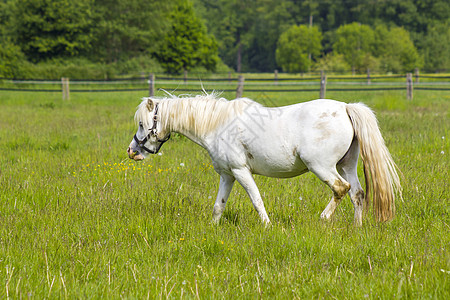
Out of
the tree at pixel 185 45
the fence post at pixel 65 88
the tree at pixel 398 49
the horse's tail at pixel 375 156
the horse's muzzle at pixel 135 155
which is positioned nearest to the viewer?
the horse's tail at pixel 375 156

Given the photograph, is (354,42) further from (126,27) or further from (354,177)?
(354,177)

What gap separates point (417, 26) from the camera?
7531cm

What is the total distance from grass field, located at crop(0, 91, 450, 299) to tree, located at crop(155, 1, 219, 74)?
42.0 metres

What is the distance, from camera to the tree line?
3531 centimetres

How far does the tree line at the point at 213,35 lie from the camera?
3531 cm

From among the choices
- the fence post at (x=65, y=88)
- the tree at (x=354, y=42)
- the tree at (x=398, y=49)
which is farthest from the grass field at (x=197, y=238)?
the tree at (x=354, y=42)

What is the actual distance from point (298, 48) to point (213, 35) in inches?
608

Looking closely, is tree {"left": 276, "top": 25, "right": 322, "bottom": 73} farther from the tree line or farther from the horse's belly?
the horse's belly

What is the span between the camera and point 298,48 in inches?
2539

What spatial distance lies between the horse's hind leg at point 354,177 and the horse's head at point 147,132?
5.98 feet

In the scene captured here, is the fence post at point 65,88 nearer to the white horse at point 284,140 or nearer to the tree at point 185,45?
the white horse at point 284,140

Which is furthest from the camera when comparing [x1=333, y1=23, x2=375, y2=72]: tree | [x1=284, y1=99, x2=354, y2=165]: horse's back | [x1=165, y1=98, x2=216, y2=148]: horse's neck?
[x1=333, y1=23, x2=375, y2=72]: tree

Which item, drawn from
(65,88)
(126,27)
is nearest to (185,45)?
(126,27)

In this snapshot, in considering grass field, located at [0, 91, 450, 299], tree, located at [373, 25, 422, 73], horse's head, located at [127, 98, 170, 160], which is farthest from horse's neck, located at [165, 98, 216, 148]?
tree, located at [373, 25, 422, 73]
